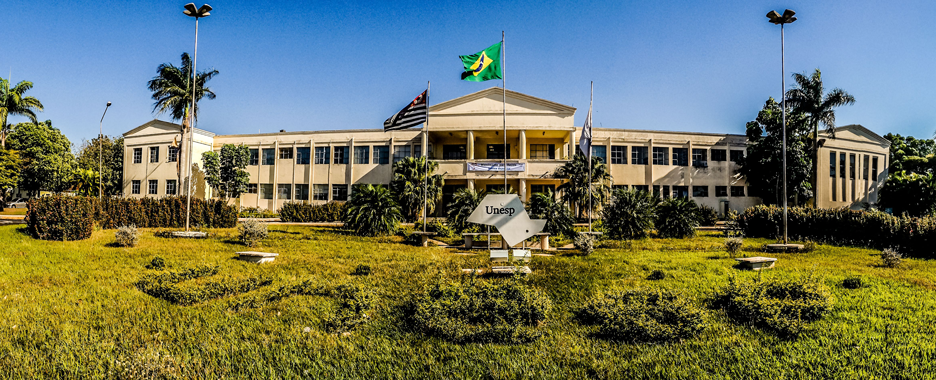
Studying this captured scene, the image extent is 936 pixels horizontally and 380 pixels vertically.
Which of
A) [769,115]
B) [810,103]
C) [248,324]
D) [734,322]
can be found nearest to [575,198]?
[769,115]

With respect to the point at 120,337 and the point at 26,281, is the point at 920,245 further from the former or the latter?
the point at 26,281

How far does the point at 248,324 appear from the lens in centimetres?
636

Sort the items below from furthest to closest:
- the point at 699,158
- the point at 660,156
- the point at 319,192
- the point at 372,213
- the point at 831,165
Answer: the point at 831,165, the point at 319,192, the point at 699,158, the point at 660,156, the point at 372,213

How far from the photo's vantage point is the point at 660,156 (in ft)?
118

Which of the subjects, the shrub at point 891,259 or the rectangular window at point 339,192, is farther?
the rectangular window at point 339,192

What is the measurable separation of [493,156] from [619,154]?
974 centimetres

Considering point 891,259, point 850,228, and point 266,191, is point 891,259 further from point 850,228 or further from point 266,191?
point 266,191

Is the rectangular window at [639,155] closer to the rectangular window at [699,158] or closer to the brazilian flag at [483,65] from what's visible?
the rectangular window at [699,158]

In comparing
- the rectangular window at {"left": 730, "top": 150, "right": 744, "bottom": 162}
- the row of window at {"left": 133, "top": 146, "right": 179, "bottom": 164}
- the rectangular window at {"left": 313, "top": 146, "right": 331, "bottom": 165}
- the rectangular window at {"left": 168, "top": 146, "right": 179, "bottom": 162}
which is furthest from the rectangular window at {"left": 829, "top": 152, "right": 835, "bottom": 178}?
the rectangular window at {"left": 168, "top": 146, "right": 179, "bottom": 162}

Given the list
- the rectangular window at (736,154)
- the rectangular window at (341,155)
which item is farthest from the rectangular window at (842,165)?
the rectangular window at (341,155)

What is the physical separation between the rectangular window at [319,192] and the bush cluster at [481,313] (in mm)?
32340

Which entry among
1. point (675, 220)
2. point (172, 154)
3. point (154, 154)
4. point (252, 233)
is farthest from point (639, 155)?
point (154, 154)

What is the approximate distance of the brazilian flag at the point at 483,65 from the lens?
17.2 m

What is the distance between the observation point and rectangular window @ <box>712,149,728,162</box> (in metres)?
36.6
